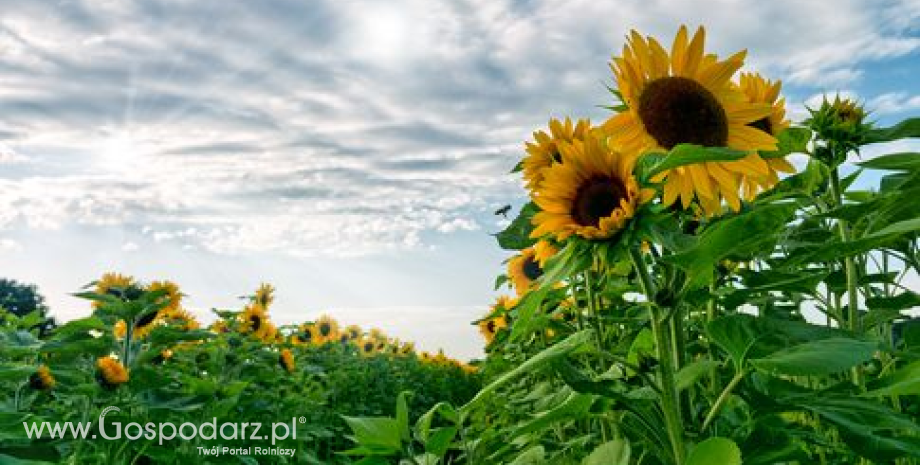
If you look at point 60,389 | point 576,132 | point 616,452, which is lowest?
point 616,452

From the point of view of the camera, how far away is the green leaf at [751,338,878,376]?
105 centimetres

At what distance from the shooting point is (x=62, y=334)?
2746 mm

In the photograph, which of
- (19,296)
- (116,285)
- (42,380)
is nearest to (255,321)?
(116,285)

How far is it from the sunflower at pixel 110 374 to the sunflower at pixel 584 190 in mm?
1817

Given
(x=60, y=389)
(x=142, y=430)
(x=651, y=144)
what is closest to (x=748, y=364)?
(x=651, y=144)

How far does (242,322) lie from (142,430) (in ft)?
6.36

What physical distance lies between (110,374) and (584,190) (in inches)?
75.1

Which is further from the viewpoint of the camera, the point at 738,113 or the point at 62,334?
the point at 62,334

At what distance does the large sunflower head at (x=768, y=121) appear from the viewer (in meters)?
1.57

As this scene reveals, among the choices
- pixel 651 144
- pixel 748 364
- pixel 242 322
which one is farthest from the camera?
pixel 242 322

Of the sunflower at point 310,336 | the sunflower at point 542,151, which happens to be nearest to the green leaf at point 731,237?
the sunflower at point 542,151

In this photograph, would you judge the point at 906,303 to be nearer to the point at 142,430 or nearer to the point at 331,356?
the point at 142,430

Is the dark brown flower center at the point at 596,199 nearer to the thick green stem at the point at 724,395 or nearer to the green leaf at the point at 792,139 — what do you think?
the thick green stem at the point at 724,395

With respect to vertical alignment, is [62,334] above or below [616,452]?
above
